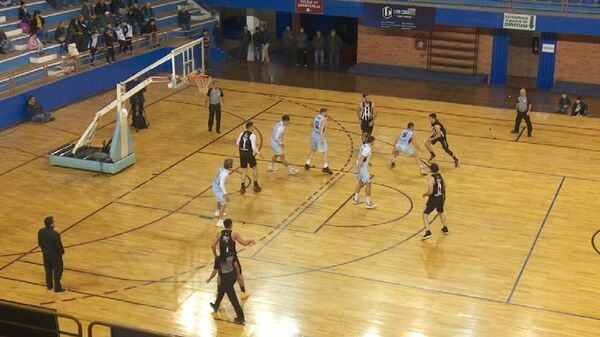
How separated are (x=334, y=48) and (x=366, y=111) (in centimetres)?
1205

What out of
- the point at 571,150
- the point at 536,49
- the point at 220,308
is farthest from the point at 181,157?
the point at 536,49

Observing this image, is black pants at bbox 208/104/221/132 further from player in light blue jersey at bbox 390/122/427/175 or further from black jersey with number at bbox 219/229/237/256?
black jersey with number at bbox 219/229/237/256

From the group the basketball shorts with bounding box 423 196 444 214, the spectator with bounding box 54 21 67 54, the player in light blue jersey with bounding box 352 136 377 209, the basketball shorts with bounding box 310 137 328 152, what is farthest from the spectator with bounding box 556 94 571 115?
the spectator with bounding box 54 21 67 54

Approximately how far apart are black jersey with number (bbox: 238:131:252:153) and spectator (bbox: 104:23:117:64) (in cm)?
1253

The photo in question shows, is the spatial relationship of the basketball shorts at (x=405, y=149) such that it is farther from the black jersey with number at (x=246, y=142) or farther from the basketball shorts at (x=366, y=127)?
the black jersey with number at (x=246, y=142)

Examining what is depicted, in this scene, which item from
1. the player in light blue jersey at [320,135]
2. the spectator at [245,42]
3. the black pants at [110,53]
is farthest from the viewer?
the spectator at [245,42]

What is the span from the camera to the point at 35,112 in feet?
99.5

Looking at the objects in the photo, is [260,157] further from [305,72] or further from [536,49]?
[536,49]

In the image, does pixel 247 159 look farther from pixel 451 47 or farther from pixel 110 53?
pixel 451 47

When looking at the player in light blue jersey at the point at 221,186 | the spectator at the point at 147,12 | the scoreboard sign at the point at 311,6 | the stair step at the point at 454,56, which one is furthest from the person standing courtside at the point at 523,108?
the spectator at the point at 147,12

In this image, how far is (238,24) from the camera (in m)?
44.2

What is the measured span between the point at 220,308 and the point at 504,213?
8.21m

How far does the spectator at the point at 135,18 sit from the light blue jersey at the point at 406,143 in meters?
15.5

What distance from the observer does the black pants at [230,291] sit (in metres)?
16.8
